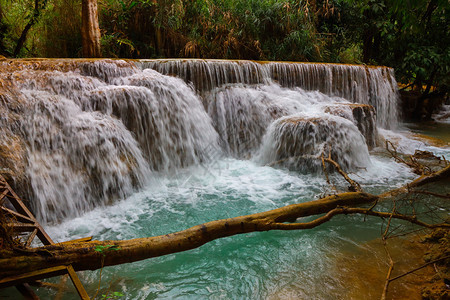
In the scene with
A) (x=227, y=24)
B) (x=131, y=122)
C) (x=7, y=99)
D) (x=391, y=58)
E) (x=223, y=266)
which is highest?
(x=227, y=24)

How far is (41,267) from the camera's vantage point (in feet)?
6.09

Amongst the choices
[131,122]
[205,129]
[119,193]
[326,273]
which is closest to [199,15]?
[205,129]

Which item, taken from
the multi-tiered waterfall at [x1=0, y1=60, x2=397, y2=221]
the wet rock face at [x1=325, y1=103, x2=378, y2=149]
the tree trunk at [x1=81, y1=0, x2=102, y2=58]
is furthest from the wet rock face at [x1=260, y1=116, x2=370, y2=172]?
the tree trunk at [x1=81, y1=0, x2=102, y2=58]

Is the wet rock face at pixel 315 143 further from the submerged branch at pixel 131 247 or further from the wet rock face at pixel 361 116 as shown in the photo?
the submerged branch at pixel 131 247

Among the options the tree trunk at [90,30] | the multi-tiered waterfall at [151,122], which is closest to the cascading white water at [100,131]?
the multi-tiered waterfall at [151,122]

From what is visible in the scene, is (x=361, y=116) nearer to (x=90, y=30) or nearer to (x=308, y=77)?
(x=308, y=77)

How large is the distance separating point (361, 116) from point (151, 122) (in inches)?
193

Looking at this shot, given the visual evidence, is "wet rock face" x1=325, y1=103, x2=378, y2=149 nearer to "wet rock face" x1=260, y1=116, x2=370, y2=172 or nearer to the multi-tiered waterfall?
the multi-tiered waterfall

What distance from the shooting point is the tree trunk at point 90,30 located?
7094 mm

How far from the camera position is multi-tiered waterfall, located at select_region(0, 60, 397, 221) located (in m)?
4.03

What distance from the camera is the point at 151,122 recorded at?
17.8 ft

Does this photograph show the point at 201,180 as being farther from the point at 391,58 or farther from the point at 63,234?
the point at 391,58

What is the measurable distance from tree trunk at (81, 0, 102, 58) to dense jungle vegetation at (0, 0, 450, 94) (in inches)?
24.3

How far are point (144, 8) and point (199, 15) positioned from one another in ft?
5.62
